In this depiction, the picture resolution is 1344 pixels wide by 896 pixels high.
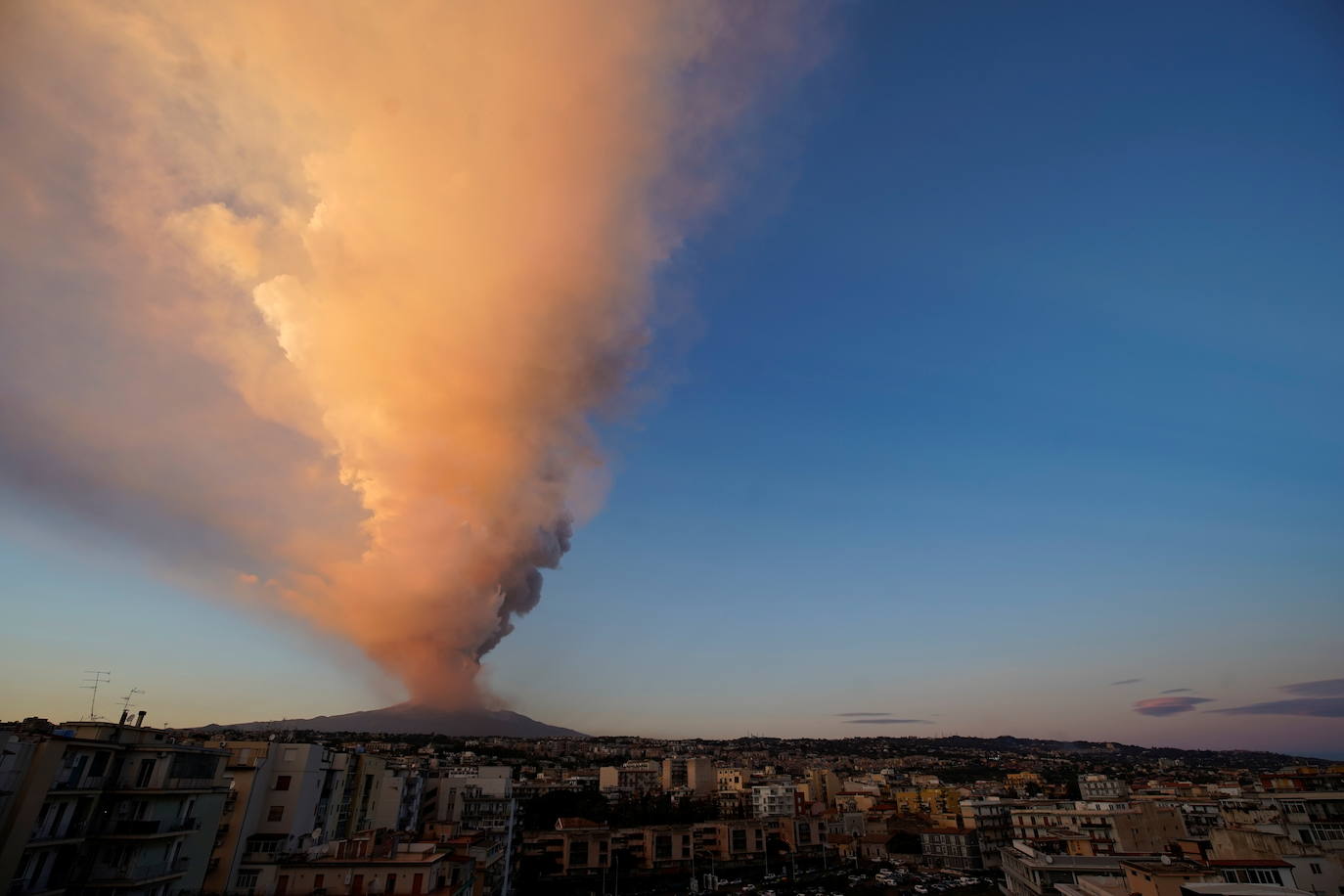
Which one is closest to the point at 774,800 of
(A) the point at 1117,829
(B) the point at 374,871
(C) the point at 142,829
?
(A) the point at 1117,829

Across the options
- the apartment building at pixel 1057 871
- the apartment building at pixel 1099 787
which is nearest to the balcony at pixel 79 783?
the apartment building at pixel 1057 871

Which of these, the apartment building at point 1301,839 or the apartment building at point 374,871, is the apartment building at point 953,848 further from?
the apartment building at point 374,871

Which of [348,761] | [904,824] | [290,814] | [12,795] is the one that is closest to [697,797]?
[904,824]

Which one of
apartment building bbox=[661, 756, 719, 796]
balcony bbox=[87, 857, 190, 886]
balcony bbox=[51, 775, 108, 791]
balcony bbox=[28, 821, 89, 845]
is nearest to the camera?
balcony bbox=[28, 821, 89, 845]

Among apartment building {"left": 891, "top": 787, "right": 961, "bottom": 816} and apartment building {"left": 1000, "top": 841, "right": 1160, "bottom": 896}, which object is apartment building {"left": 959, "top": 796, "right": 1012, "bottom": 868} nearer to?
apartment building {"left": 891, "top": 787, "right": 961, "bottom": 816}

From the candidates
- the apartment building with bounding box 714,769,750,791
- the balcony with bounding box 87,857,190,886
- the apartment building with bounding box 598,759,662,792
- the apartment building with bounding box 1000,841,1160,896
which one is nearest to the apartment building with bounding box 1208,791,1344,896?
the apartment building with bounding box 1000,841,1160,896

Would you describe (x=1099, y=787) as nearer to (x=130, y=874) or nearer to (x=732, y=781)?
(x=732, y=781)

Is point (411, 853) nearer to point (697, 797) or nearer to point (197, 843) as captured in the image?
point (197, 843)

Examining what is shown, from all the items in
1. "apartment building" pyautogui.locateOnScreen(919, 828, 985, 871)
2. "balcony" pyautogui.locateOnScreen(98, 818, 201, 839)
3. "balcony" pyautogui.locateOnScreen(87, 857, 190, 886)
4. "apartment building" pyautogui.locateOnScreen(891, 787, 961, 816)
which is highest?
"balcony" pyautogui.locateOnScreen(98, 818, 201, 839)

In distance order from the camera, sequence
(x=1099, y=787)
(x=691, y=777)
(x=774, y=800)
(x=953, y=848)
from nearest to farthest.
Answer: (x=953, y=848) < (x=1099, y=787) < (x=774, y=800) < (x=691, y=777)
